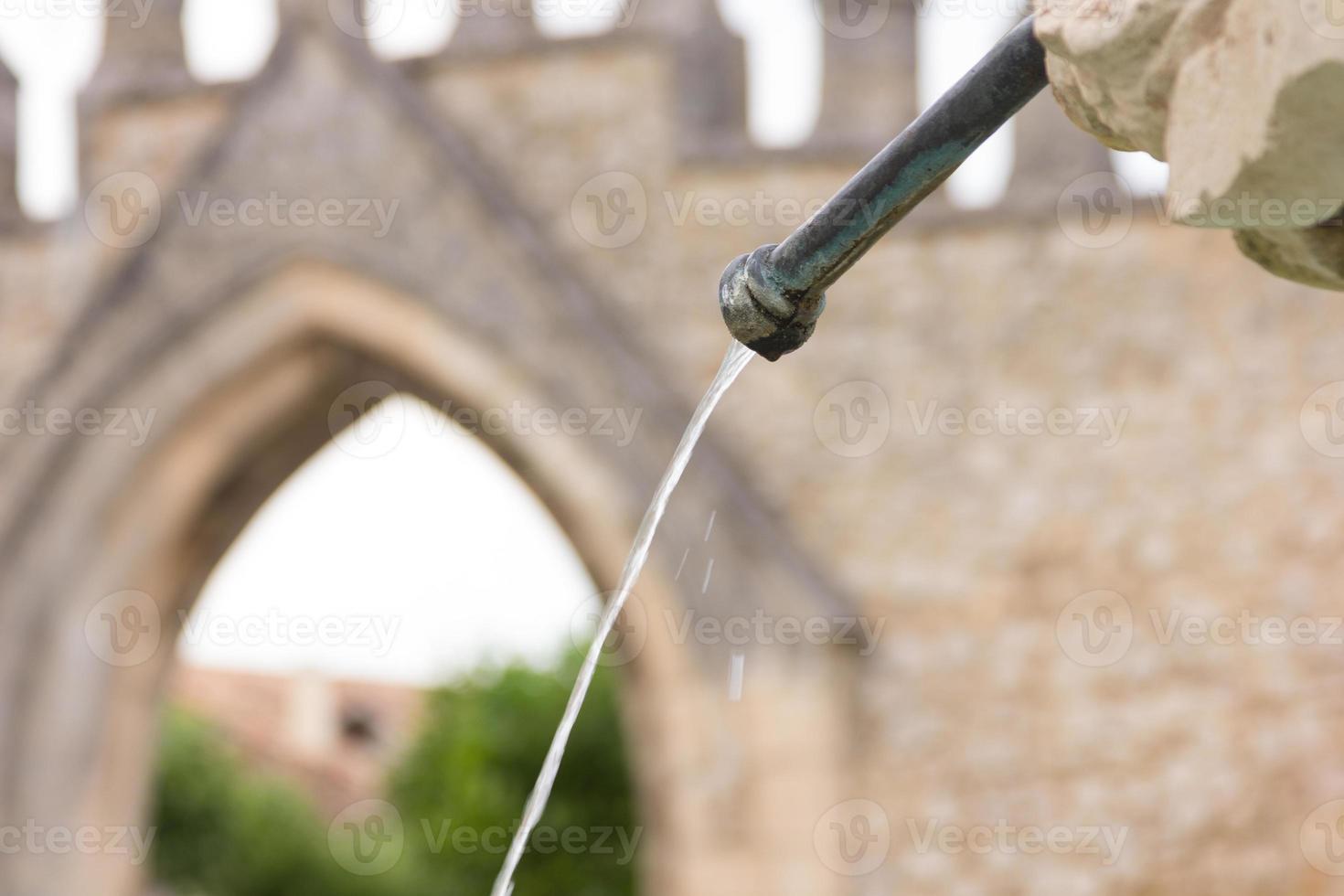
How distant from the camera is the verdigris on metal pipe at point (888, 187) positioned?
1257mm

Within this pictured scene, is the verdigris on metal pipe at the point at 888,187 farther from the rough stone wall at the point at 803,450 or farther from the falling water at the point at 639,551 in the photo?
the rough stone wall at the point at 803,450

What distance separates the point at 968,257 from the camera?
16.0 ft

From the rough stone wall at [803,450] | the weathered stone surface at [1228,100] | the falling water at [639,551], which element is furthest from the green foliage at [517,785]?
the weathered stone surface at [1228,100]

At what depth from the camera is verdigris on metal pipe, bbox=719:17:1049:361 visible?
1.26 metres

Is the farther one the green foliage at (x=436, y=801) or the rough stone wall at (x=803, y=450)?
the green foliage at (x=436, y=801)

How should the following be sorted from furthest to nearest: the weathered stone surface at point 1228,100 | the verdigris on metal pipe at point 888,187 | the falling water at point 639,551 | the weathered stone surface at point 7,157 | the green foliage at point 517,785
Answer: the green foliage at point 517,785
the weathered stone surface at point 7,157
the falling water at point 639,551
the verdigris on metal pipe at point 888,187
the weathered stone surface at point 1228,100

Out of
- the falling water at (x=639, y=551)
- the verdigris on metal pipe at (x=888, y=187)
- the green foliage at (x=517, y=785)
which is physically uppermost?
the verdigris on metal pipe at (x=888, y=187)

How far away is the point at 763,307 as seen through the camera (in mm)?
1344

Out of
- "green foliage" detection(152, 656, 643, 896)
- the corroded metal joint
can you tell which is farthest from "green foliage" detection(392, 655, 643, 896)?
the corroded metal joint

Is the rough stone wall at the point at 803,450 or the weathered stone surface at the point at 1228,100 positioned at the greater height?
the weathered stone surface at the point at 1228,100

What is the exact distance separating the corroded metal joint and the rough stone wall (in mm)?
3348

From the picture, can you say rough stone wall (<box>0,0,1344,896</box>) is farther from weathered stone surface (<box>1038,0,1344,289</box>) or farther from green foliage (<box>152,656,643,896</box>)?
green foliage (<box>152,656,643,896</box>)

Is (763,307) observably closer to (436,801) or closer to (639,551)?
(639,551)

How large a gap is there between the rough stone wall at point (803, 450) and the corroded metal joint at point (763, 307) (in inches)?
132
